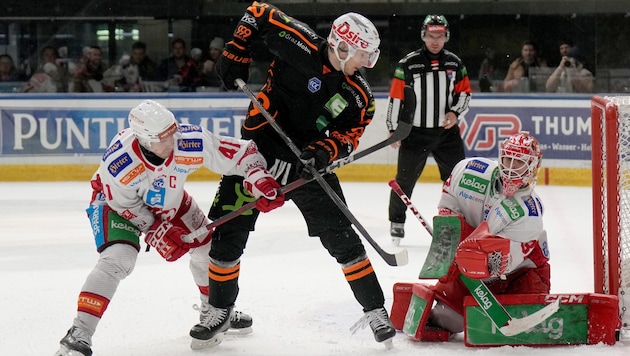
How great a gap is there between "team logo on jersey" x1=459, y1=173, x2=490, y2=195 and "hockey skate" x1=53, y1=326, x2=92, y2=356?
128cm

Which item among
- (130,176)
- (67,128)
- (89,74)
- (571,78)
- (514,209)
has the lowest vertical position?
(514,209)

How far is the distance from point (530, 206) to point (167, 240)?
112 cm

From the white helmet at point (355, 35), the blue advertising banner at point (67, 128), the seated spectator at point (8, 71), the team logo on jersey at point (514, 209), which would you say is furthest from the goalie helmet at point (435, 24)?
the seated spectator at point (8, 71)

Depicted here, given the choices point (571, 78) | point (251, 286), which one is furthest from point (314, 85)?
point (571, 78)

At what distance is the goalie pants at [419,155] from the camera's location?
5121 millimetres

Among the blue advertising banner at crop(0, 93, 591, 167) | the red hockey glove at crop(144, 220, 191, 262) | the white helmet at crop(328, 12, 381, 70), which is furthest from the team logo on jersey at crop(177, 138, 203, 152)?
the blue advertising banner at crop(0, 93, 591, 167)

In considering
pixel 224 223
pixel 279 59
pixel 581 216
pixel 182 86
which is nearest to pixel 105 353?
pixel 224 223

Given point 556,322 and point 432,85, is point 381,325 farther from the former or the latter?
point 432,85

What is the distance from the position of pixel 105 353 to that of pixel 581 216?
12.0 ft

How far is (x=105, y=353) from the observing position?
3.15 m

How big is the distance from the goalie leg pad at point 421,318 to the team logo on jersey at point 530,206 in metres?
0.41

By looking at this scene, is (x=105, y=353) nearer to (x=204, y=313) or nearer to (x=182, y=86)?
→ (x=204, y=313)

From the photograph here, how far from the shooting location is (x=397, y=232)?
5141mm

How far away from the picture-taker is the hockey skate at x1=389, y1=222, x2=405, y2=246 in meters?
5.13
